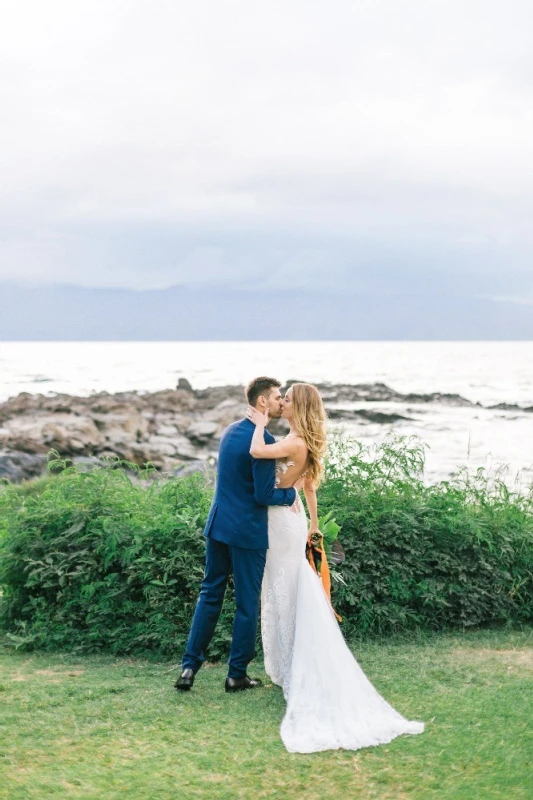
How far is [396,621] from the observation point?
7750 millimetres

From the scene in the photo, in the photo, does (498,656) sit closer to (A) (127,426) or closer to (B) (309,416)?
(B) (309,416)

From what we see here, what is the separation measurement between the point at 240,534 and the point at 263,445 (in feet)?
2.17

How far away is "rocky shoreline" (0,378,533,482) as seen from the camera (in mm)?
31016

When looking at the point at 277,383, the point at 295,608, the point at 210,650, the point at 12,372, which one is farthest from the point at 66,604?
the point at 12,372

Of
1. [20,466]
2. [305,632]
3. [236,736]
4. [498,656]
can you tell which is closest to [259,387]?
[305,632]

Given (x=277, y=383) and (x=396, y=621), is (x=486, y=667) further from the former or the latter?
(x=277, y=383)

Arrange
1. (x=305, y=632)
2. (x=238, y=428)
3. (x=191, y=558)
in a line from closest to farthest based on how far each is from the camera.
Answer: (x=305, y=632)
(x=238, y=428)
(x=191, y=558)

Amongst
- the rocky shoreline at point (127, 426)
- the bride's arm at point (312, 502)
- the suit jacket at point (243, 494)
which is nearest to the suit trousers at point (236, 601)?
the suit jacket at point (243, 494)

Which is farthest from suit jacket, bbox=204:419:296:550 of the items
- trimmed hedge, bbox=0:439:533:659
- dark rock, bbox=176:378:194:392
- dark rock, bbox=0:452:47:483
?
dark rock, bbox=176:378:194:392

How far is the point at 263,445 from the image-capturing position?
5.98 meters

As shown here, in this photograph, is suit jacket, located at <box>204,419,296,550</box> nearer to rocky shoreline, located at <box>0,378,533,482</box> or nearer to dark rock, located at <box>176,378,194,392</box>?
rocky shoreline, located at <box>0,378,533,482</box>

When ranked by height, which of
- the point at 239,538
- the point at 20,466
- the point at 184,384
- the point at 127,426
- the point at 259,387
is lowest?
the point at 20,466

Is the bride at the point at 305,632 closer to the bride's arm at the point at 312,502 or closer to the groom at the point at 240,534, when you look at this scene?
the bride's arm at the point at 312,502

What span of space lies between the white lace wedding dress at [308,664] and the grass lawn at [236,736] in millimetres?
129
